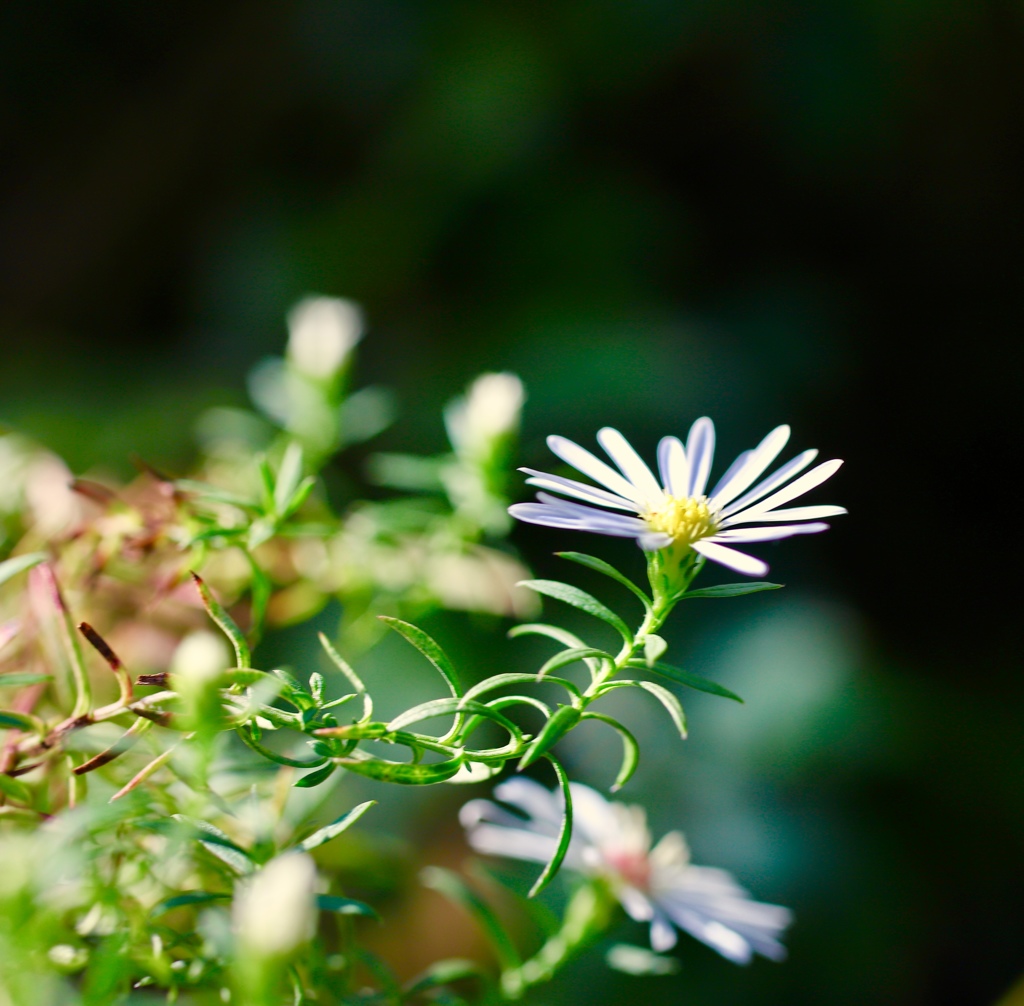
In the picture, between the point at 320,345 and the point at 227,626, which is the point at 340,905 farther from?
the point at 320,345

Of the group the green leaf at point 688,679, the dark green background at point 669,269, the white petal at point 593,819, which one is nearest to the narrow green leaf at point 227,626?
the green leaf at point 688,679

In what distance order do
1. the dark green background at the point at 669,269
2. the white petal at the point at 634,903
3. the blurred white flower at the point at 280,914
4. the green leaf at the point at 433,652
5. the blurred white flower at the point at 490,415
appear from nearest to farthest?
the blurred white flower at the point at 280,914 < the green leaf at the point at 433,652 < the white petal at the point at 634,903 < the blurred white flower at the point at 490,415 < the dark green background at the point at 669,269

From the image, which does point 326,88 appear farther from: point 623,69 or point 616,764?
point 616,764

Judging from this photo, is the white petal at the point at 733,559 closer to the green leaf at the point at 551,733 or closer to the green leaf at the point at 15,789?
the green leaf at the point at 551,733

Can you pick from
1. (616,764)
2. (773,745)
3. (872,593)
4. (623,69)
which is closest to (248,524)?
(616,764)

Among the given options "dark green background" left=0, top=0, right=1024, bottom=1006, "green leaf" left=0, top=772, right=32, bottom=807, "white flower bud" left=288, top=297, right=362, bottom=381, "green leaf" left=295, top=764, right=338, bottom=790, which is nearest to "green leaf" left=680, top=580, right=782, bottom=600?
"green leaf" left=295, top=764, right=338, bottom=790

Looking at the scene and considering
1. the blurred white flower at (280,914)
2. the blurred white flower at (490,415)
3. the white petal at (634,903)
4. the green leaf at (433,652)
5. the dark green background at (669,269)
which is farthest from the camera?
the dark green background at (669,269)

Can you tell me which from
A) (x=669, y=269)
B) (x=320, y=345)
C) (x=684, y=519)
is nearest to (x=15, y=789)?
(x=684, y=519)
